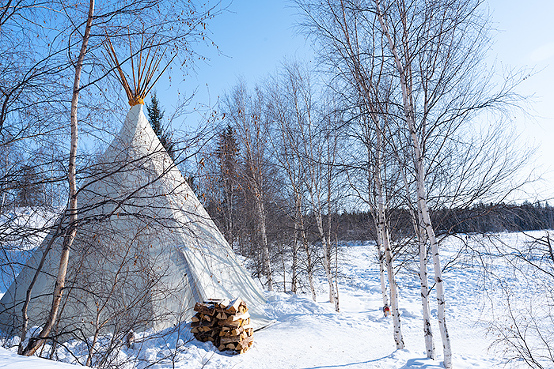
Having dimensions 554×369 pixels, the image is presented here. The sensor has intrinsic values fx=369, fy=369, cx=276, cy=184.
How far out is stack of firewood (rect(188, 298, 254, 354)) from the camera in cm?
603

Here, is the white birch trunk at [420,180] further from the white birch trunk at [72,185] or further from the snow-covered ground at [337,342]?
the white birch trunk at [72,185]

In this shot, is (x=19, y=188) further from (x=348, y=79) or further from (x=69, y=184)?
(x=348, y=79)

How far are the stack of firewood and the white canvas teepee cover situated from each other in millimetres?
414

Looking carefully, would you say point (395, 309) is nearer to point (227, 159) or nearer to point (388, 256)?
point (388, 256)

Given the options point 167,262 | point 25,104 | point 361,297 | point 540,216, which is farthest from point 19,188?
point 361,297

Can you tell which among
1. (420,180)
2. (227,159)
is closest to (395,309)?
(420,180)

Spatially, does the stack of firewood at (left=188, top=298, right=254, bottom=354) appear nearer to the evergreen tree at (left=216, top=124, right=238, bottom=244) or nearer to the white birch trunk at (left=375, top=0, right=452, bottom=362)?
the evergreen tree at (left=216, top=124, right=238, bottom=244)

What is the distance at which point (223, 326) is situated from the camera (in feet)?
19.9

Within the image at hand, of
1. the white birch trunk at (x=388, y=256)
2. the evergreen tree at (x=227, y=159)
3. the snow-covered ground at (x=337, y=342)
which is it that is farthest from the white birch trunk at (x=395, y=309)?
the evergreen tree at (x=227, y=159)

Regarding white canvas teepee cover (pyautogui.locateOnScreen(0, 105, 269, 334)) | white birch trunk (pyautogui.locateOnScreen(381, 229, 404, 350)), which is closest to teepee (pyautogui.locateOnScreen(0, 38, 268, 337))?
white canvas teepee cover (pyautogui.locateOnScreen(0, 105, 269, 334))

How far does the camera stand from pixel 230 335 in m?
6.04

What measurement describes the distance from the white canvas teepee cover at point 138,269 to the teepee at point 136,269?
0.02 m

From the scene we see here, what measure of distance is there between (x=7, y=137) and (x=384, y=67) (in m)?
5.15

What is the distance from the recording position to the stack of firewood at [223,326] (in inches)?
237
